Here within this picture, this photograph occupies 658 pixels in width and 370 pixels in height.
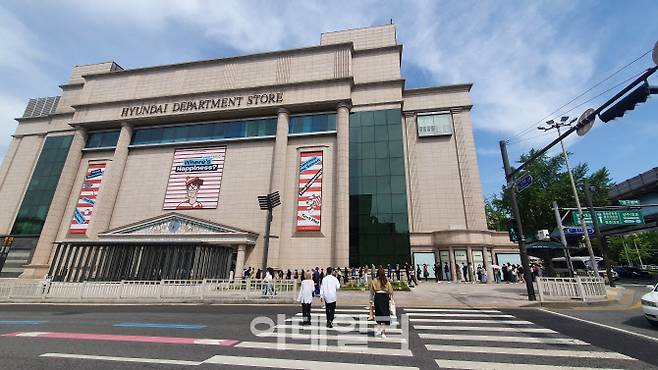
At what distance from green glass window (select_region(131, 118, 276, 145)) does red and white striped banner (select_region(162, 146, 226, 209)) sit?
174 cm

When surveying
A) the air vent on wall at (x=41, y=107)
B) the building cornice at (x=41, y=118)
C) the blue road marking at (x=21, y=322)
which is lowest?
the blue road marking at (x=21, y=322)

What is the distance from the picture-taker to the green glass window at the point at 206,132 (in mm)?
33812

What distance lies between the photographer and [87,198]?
33.8 meters

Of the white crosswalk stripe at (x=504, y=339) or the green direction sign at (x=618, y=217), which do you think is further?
the green direction sign at (x=618, y=217)

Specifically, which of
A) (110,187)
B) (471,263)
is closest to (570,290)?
(471,263)

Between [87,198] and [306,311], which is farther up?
[87,198]

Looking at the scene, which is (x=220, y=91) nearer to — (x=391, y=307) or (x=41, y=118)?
(x=41, y=118)

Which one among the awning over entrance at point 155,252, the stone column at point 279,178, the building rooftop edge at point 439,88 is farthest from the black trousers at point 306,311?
the building rooftop edge at point 439,88

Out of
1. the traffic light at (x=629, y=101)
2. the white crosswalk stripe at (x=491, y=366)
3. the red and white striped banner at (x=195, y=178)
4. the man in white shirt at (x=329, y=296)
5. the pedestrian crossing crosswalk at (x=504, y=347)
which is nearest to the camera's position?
the white crosswalk stripe at (x=491, y=366)

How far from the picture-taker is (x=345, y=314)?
1102 centimetres

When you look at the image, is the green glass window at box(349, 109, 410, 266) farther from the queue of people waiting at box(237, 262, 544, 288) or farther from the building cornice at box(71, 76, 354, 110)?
the building cornice at box(71, 76, 354, 110)

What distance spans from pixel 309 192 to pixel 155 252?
48.0ft

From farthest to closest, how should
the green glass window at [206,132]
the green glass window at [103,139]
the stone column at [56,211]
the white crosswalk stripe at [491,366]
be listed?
the green glass window at [103,139] → the green glass window at [206,132] → the stone column at [56,211] → the white crosswalk stripe at [491,366]

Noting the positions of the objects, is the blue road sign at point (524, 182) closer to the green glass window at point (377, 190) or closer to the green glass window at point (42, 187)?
the green glass window at point (377, 190)
